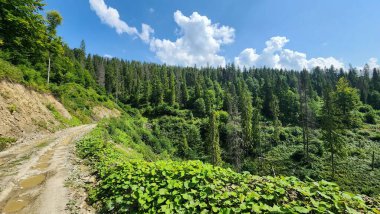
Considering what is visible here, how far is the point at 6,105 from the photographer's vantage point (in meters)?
18.6

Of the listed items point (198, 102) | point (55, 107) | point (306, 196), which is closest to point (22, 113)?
point (55, 107)

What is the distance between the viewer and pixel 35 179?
31.1ft

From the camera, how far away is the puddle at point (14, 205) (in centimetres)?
691

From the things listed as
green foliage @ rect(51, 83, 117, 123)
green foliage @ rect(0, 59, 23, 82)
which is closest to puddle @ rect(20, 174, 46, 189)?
green foliage @ rect(0, 59, 23, 82)

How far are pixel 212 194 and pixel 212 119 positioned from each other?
4964 centimetres

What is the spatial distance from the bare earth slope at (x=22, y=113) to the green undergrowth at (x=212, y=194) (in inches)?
544

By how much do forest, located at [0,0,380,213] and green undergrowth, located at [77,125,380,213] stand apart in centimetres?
26

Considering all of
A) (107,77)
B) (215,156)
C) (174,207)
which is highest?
(107,77)

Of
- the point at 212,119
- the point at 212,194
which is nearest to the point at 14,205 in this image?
the point at 212,194

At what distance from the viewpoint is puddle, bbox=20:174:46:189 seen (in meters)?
8.80

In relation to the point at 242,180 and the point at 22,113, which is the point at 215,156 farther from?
the point at 242,180

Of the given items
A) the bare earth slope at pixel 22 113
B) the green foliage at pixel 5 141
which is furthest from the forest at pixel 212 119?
the green foliage at pixel 5 141

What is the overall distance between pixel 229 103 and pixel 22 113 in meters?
85.1

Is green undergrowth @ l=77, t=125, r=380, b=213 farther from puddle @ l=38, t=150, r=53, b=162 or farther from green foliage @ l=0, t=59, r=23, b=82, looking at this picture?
green foliage @ l=0, t=59, r=23, b=82
